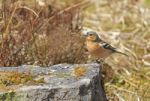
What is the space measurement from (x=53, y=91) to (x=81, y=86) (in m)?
0.22

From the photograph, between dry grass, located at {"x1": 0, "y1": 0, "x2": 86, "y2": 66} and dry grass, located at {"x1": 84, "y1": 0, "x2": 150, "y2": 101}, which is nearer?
dry grass, located at {"x1": 0, "y1": 0, "x2": 86, "y2": 66}

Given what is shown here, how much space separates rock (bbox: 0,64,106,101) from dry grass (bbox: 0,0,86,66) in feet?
4.24

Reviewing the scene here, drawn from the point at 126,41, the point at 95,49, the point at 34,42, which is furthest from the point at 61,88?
the point at 126,41

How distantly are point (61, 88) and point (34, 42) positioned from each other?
1.80 metres

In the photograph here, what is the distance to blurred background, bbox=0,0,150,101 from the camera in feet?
19.4

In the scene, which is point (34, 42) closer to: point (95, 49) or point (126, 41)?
point (95, 49)

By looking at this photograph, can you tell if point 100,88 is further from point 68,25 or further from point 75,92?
point 68,25

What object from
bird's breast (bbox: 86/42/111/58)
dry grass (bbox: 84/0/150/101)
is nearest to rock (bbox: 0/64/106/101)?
dry grass (bbox: 84/0/150/101)

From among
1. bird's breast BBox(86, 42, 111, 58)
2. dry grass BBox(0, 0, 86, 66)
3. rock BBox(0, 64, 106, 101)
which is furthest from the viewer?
bird's breast BBox(86, 42, 111, 58)

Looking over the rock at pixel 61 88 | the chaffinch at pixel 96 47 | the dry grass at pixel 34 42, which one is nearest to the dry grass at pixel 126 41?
the chaffinch at pixel 96 47

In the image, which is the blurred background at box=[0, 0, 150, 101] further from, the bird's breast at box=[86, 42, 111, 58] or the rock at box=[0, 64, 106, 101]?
the rock at box=[0, 64, 106, 101]

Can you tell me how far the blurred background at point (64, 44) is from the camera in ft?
19.4

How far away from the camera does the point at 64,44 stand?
19.8 ft

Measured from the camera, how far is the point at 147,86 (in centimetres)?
615
